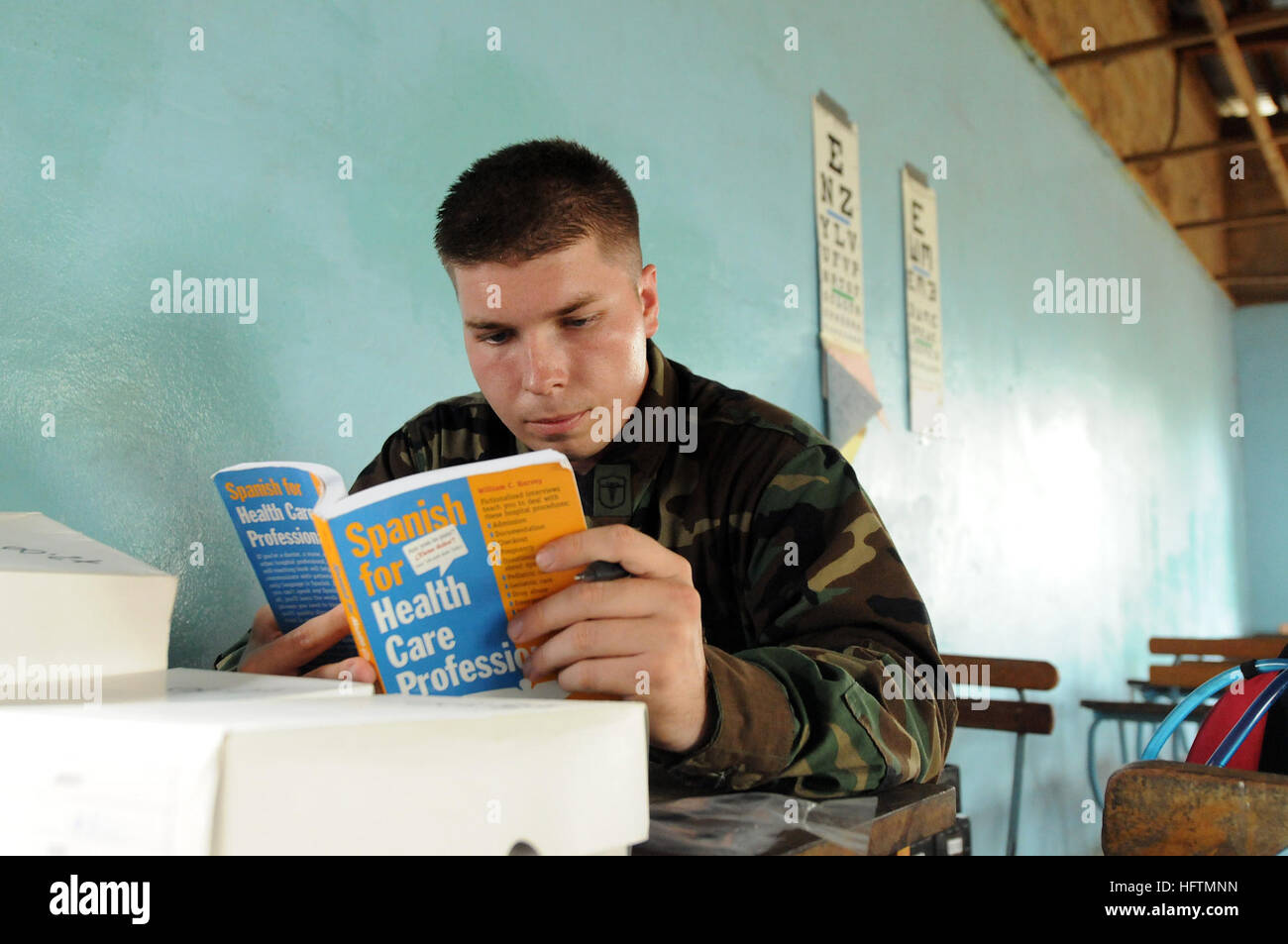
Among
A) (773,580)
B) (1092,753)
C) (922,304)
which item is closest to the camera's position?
(773,580)

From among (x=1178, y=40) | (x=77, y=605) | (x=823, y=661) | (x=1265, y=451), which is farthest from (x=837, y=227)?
(x=1265, y=451)

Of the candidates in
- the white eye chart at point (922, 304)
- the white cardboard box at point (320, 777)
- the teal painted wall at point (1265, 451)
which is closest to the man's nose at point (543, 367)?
the white cardboard box at point (320, 777)

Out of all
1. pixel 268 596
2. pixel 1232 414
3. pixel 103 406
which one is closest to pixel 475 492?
pixel 268 596

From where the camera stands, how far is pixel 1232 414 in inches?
291

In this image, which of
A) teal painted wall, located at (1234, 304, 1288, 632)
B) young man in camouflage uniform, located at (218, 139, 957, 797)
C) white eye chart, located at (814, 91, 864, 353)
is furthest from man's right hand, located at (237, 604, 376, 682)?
teal painted wall, located at (1234, 304, 1288, 632)

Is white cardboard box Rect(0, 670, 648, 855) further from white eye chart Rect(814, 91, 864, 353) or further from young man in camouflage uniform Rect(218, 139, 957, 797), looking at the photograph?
white eye chart Rect(814, 91, 864, 353)

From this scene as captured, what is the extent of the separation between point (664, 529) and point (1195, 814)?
56 cm

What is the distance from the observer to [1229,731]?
1167mm

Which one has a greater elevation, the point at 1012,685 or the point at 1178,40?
the point at 1178,40

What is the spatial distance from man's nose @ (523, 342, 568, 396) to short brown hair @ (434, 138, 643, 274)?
86 mm

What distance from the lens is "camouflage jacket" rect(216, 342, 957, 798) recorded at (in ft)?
2.41

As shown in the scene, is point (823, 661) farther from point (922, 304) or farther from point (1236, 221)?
point (1236, 221)

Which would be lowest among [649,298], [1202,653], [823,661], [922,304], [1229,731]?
[1202,653]

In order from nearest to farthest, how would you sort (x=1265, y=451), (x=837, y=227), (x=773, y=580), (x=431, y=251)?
(x=773, y=580)
(x=431, y=251)
(x=837, y=227)
(x=1265, y=451)
